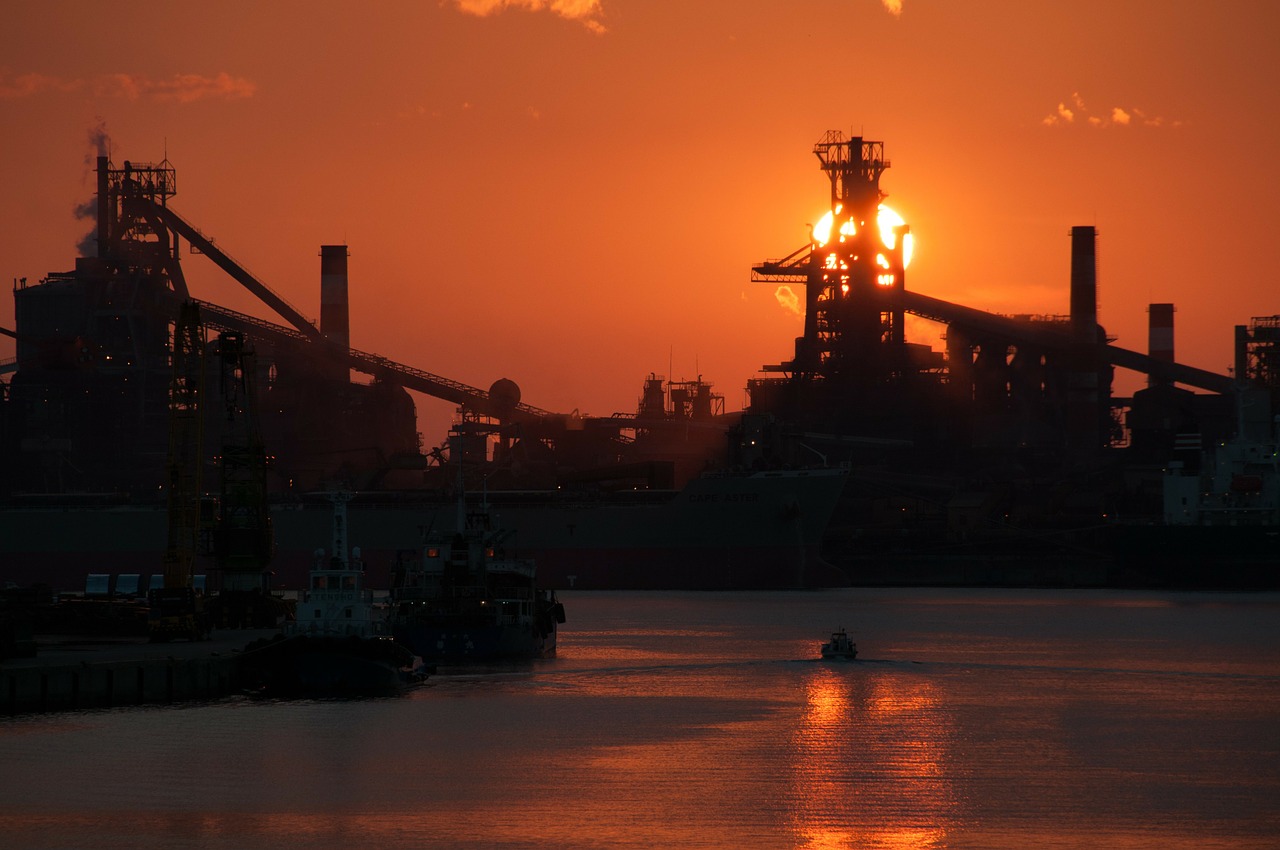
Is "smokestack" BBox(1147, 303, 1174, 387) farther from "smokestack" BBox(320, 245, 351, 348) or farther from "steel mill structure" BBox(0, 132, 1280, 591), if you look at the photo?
"smokestack" BBox(320, 245, 351, 348)

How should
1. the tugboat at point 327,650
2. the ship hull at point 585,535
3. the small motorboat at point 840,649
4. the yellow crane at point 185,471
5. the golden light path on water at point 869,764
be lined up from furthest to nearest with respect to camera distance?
the ship hull at point 585,535, the yellow crane at point 185,471, the small motorboat at point 840,649, the tugboat at point 327,650, the golden light path on water at point 869,764

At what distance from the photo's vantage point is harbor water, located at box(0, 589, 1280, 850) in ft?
88.2

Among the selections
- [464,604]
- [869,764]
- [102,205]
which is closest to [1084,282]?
[102,205]

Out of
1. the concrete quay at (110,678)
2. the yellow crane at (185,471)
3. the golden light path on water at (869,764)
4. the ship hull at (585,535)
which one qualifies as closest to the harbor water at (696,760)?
the golden light path on water at (869,764)

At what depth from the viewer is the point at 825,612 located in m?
84.4

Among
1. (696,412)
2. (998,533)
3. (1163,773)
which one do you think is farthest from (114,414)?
(1163,773)

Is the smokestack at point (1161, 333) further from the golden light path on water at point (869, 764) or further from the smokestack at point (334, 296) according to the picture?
the golden light path on water at point (869, 764)

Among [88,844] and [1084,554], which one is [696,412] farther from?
[88,844]

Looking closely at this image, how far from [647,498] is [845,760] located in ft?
231

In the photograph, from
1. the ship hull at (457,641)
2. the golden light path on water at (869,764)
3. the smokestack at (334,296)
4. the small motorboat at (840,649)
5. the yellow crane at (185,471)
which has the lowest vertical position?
the golden light path on water at (869,764)

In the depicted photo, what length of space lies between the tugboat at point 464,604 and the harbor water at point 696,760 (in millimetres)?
846

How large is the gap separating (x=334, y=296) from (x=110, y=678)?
327 feet

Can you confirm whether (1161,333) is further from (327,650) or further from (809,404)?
(327,650)

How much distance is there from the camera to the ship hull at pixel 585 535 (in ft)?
333
